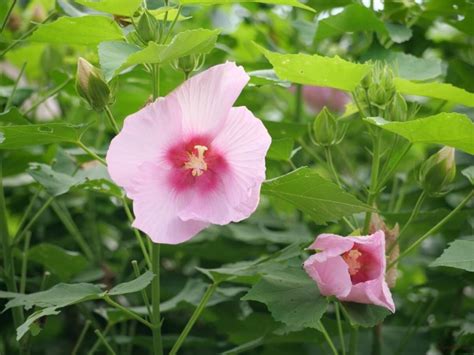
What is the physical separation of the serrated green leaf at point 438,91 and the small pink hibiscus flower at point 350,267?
0.16 m

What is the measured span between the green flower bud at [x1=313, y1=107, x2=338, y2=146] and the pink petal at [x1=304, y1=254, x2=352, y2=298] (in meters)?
0.16

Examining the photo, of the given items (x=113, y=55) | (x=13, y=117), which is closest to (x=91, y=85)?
(x=113, y=55)

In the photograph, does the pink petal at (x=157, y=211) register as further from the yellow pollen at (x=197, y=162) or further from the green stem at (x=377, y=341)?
the green stem at (x=377, y=341)

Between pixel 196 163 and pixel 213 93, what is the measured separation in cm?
7

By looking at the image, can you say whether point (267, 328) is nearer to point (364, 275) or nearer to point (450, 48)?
point (364, 275)

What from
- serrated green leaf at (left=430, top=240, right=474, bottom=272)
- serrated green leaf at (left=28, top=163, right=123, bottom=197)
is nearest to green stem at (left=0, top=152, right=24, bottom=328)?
serrated green leaf at (left=28, top=163, right=123, bottom=197)

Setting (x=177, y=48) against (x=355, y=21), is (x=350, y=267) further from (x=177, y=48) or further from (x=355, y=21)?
(x=355, y=21)

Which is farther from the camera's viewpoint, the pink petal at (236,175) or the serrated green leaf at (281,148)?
the serrated green leaf at (281,148)

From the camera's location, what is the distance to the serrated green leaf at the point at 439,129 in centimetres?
89

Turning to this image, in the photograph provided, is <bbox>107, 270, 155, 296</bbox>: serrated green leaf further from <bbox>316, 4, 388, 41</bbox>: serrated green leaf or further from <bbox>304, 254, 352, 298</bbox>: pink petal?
<bbox>316, 4, 388, 41</bbox>: serrated green leaf

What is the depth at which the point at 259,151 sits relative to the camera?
859 mm

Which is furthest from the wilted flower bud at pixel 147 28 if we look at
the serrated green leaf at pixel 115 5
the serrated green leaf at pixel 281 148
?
the serrated green leaf at pixel 281 148

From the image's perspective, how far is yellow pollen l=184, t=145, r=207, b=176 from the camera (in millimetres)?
906

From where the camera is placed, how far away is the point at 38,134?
939 millimetres
